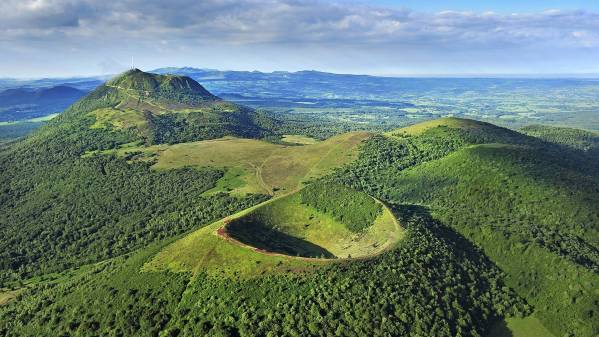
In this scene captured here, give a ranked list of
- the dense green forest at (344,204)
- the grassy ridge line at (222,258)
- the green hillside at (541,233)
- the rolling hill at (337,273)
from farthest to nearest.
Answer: the dense green forest at (344,204)
the green hillside at (541,233)
the grassy ridge line at (222,258)
the rolling hill at (337,273)

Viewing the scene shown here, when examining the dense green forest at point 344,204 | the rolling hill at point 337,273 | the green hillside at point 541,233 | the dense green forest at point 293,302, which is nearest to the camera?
the dense green forest at point 293,302

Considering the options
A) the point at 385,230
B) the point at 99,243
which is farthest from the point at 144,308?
the point at 99,243

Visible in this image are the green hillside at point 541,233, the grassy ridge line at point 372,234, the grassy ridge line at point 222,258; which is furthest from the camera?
the green hillside at point 541,233

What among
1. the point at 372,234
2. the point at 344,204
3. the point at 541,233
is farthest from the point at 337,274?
the point at 541,233

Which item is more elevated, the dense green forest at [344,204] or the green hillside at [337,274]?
the dense green forest at [344,204]

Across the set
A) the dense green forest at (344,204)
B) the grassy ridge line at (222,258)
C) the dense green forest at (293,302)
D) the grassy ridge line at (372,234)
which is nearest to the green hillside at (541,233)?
the dense green forest at (293,302)

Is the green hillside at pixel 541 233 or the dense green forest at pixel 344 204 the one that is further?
the dense green forest at pixel 344 204

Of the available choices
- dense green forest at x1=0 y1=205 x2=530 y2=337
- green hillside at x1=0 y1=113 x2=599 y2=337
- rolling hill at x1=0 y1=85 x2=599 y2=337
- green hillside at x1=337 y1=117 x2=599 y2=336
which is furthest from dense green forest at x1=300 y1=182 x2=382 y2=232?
green hillside at x1=337 y1=117 x2=599 y2=336

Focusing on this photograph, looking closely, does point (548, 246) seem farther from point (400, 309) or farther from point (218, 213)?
point (218, 213)

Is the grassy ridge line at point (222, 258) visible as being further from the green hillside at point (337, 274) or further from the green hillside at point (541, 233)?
the green hillside at point (541, 233)

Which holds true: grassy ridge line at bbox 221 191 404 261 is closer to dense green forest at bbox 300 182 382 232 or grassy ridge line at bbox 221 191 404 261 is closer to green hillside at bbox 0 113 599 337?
green hillside at bbox 0 113 599 337

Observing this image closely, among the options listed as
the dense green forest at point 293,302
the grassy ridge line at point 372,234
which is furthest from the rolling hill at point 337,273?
the grassy ridge line at point 372,234

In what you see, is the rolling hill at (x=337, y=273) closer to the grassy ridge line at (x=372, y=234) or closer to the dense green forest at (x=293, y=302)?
the dense green forest at (x=293, y=302)
